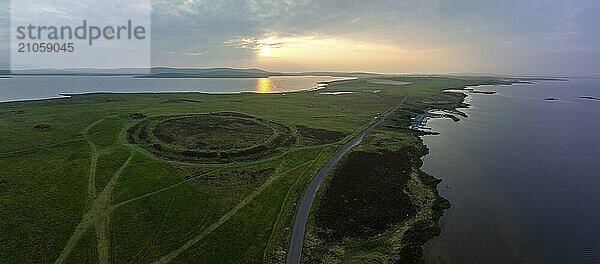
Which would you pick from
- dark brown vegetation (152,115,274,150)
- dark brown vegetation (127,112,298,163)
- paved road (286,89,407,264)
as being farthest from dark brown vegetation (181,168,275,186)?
dark brown vegetation (152,115,274,150)

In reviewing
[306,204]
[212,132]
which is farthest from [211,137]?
[306,204]

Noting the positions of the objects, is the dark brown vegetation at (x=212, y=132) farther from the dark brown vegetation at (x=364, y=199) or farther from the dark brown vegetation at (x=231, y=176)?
the dark brown vegetation at (x=364, y=199)

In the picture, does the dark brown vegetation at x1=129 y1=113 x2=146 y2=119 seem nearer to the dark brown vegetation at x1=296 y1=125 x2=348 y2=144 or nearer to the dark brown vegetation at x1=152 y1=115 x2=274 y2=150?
the dark brown vegetation at x1=152 y1=115 x2=274 y2=150

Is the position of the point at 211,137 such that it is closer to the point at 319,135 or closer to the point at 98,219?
the point at 319,135

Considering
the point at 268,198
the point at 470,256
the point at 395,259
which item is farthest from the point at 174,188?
the point at 470,256

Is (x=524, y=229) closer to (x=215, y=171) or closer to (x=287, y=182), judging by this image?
(x=287, y=182)

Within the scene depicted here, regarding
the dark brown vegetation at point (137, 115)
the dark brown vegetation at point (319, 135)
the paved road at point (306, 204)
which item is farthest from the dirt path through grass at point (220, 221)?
the dark brown vegetation at point (137, 115)
